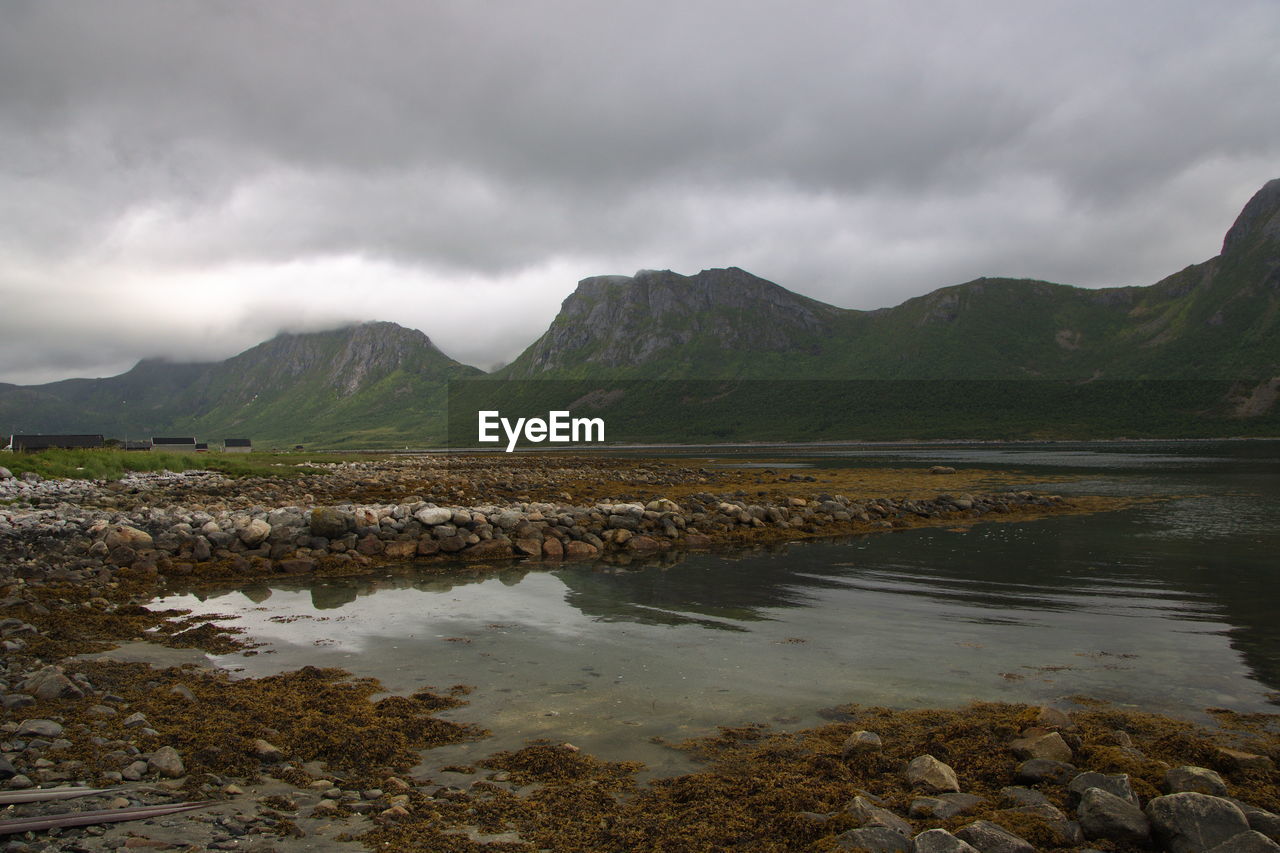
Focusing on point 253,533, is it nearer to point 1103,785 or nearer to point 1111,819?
point 1103,785

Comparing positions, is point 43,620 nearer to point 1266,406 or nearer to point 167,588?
point 167,588

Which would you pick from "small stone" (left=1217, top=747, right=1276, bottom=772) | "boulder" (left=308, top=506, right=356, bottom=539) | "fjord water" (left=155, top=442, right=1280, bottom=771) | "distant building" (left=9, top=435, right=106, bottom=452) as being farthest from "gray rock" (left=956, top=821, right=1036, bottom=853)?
"distant building" (left=9, top=435, right=106, bottom=452)

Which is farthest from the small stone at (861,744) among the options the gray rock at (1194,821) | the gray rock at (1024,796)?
the gray rock at (1194,821)

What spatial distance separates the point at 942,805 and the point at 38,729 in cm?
840

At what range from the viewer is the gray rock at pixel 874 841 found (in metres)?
4.75

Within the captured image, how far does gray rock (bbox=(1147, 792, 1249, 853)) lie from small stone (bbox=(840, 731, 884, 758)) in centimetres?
223

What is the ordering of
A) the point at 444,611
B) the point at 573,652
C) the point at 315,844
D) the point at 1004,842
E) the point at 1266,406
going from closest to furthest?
the point at 1004,842 → the point at 315,844 → the point at 573,652 → the point at 444,611 → the point at 1266,406

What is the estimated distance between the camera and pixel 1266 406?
525 feet

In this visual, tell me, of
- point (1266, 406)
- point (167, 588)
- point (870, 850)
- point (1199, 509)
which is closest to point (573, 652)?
point (870, 850)

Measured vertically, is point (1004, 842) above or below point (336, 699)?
above

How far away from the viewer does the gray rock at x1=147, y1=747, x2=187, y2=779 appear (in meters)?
→ 6.13

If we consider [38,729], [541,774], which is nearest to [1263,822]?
[541,774]

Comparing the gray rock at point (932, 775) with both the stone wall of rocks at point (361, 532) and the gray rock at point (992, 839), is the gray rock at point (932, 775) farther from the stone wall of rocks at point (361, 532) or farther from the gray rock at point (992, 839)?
the stone wall of rocks at point (361, 532)

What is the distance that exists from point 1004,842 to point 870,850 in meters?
0.90
